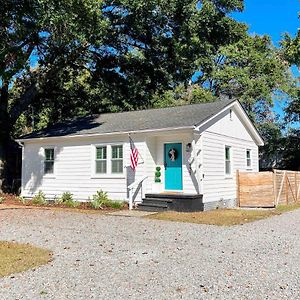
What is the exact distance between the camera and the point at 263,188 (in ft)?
56.3

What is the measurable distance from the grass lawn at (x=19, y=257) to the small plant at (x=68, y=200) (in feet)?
26.5

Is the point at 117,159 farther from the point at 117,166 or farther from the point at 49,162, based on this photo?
the point at 49,162

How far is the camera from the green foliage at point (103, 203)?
15.8m

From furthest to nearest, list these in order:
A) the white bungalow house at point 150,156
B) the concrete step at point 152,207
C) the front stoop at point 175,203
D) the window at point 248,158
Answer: the window at point 248,158 → the white bungalow house at point 150,156 → the concrete step at point 152,207 → the front stoop at point 175,203

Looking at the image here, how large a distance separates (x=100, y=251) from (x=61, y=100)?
2036 centimetres

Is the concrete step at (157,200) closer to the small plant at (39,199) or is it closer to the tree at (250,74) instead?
the small plant at (39,199)

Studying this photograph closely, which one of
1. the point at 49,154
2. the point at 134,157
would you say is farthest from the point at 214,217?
the point at 49,154

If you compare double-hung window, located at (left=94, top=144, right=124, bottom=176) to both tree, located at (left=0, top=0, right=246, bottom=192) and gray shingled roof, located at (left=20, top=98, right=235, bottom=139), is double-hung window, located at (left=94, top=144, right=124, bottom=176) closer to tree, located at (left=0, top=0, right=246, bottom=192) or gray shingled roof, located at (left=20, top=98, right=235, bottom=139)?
gray shingled roof, located at (left=20, top=98, right=235, bottom=139)

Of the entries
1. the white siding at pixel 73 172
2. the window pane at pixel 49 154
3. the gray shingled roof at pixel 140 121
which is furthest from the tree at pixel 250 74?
the window pane at pixel 49 154

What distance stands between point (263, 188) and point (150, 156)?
17.3 feet

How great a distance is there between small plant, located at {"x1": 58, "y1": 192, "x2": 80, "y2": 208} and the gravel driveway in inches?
181

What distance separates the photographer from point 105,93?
2553 centimetres

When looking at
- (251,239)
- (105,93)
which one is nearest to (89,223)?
(251,239)

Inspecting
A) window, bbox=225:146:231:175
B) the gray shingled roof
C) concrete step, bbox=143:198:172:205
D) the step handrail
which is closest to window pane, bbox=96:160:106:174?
the gray shingled roof
